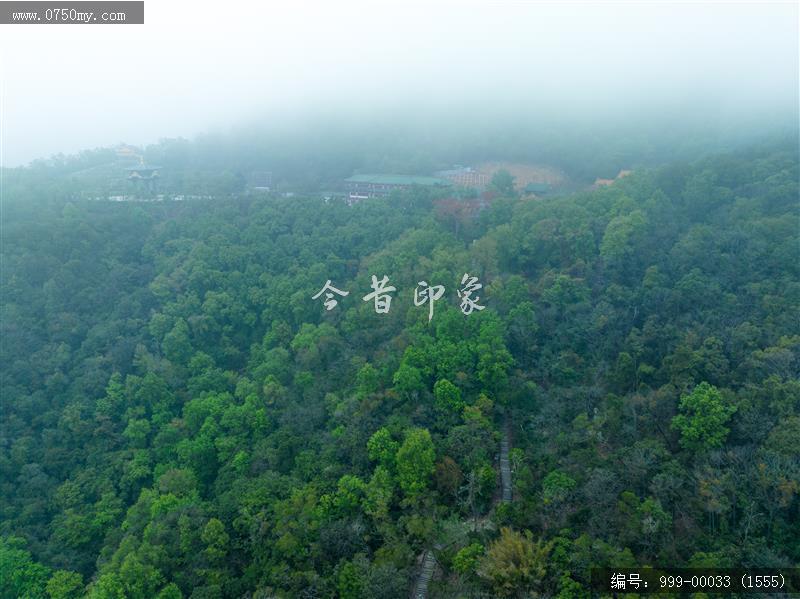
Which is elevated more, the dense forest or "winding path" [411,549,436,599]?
the dense forest

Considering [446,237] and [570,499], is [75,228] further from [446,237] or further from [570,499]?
[570,499]

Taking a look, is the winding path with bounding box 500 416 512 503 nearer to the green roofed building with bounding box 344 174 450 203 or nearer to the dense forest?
the dense forest

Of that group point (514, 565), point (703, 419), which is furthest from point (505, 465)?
point (703, 419)

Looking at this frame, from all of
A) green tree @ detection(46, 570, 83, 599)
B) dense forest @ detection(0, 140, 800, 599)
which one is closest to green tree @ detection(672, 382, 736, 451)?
dense forest @ detection(0, 140, 800, 599)

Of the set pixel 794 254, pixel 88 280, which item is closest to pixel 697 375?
pixel 794 254

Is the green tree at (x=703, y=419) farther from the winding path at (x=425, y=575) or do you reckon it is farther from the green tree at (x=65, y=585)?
the green tree at (x=65, y=585)

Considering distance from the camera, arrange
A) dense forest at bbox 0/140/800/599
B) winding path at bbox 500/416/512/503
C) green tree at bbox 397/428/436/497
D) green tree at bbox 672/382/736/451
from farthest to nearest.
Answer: winding path at bbox 500/416/512/503, green tree at bbox 397/428/436/497, green tree at bbox 672/382/736/451, dense forest at bbox 0/140/800/599

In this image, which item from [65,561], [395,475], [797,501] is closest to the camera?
[797,501]
